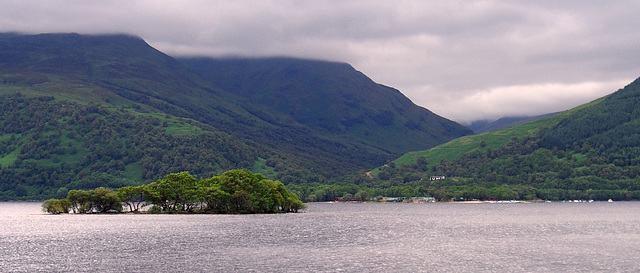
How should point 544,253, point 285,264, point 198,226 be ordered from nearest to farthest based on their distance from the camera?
point 285,264, point 544,253, point 198,226

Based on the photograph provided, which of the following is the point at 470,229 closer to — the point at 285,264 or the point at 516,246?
the point at 516,246

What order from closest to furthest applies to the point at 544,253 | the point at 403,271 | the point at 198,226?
the point at 403,271
the point at 544,253
the point at 198,226

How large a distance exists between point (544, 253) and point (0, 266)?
9584 centimetres

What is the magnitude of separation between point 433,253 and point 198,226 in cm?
8700

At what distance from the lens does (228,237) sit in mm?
156750

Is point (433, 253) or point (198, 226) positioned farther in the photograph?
point (198, 226)

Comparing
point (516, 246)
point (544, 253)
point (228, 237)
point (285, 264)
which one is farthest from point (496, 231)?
point (285, 264)

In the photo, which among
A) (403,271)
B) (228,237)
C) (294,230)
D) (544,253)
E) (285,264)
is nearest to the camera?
(403,271)

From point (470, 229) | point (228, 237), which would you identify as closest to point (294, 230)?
point (228, 237)

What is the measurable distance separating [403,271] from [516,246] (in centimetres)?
4447

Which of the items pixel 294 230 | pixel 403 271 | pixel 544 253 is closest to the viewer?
pixel 403 271

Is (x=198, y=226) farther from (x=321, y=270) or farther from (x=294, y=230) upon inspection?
(x=321, y=270)

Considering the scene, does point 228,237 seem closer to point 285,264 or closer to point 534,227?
point 285,264

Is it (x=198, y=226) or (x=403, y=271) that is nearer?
(x=403, y=271)
